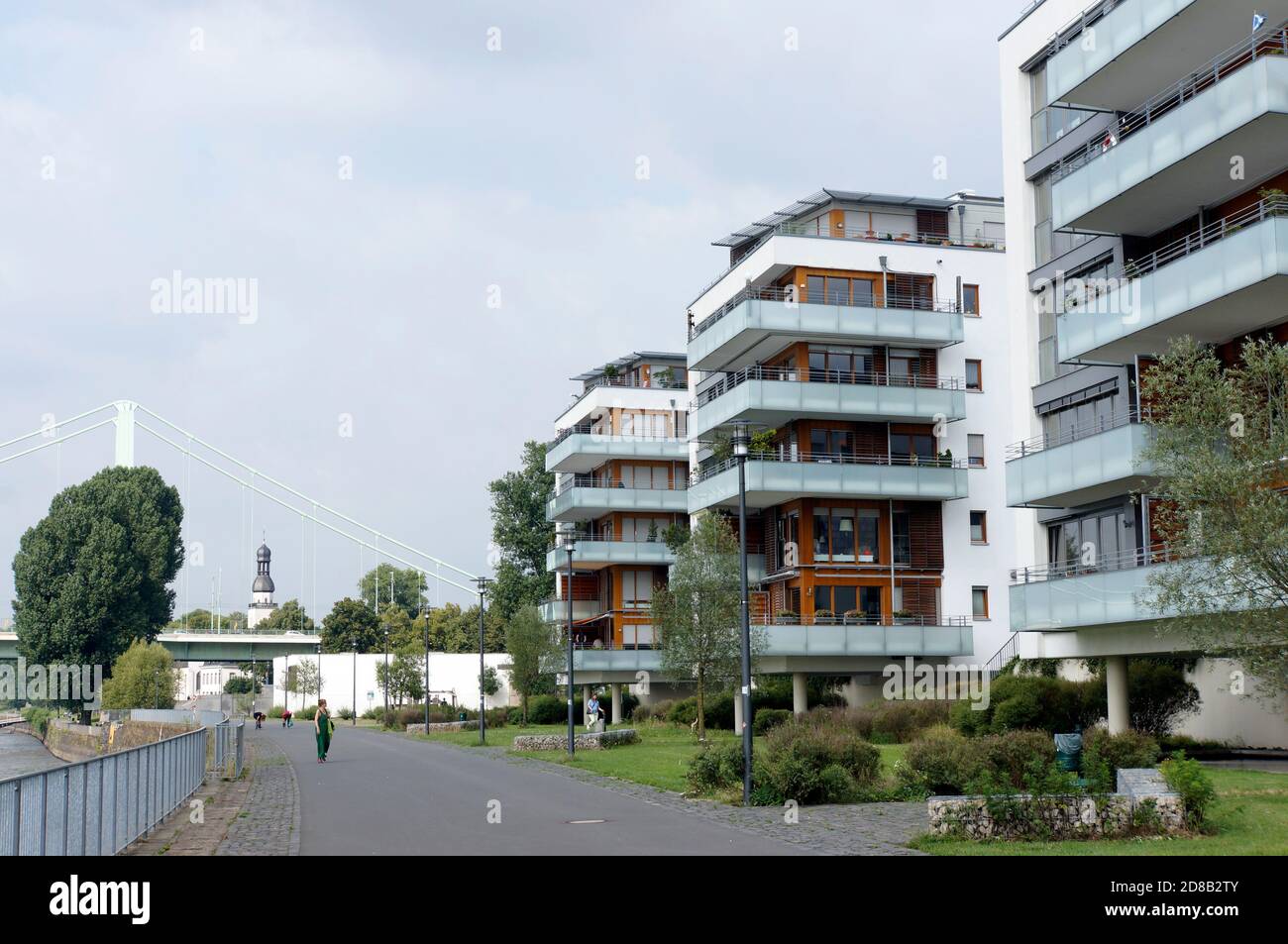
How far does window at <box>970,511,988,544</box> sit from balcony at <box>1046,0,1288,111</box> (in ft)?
67.4

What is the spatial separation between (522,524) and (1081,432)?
5543 cm

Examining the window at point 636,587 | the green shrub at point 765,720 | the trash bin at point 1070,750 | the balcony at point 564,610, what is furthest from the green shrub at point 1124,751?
the balcony at point 564,610

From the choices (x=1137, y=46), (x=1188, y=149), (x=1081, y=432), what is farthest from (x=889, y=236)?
(x=1188, y=149)

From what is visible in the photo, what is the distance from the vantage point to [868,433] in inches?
1986

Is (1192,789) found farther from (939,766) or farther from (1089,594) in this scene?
(1089,594)

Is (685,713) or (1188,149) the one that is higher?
(1188,149)

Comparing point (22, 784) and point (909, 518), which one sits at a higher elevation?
point (909, 518)

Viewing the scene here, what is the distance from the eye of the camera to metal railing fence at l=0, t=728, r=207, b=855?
11.0 metres

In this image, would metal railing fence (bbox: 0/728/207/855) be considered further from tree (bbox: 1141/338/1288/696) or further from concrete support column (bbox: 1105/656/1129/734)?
concrete support column (bbox: 1105/656/1129/734)

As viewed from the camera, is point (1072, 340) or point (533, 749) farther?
point (533, 749)

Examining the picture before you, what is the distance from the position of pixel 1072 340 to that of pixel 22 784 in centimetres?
2621
